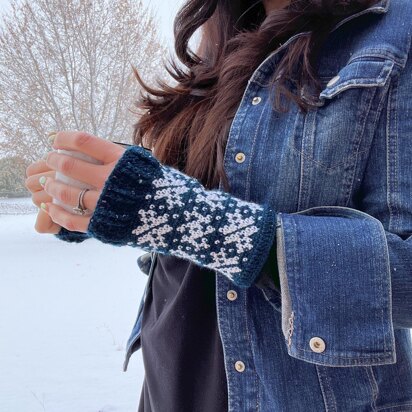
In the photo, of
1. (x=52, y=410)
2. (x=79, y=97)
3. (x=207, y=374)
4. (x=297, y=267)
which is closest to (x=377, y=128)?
(x=297, y=267)

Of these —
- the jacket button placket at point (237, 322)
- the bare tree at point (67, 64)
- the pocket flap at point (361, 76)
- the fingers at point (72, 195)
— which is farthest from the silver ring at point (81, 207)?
the bare tree at point (67, 64)

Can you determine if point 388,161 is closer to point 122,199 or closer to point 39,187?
point 122,199

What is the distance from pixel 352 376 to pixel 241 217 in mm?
253

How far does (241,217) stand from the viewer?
45 centimetres

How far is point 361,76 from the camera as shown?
512 mm

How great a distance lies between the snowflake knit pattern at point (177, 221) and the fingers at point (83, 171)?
0.6 inches

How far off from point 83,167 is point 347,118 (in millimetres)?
329

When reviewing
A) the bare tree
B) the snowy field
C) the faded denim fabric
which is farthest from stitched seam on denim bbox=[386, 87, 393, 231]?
the bare tree

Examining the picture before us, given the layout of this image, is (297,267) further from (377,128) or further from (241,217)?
(377,128)

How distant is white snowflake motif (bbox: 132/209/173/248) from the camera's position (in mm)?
446

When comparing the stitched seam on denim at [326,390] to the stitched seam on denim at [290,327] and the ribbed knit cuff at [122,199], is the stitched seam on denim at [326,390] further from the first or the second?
the ribbed knit cuff at [122,199]

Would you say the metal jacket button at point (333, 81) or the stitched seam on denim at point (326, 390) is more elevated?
the metal jacket button at point (333, 81)

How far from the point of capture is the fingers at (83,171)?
1.45ft

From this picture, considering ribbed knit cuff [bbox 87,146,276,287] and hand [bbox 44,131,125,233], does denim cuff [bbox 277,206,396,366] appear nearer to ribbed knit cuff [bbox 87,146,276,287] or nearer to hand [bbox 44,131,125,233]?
ribbed knit cuff [bbox 87,146,276,287]
